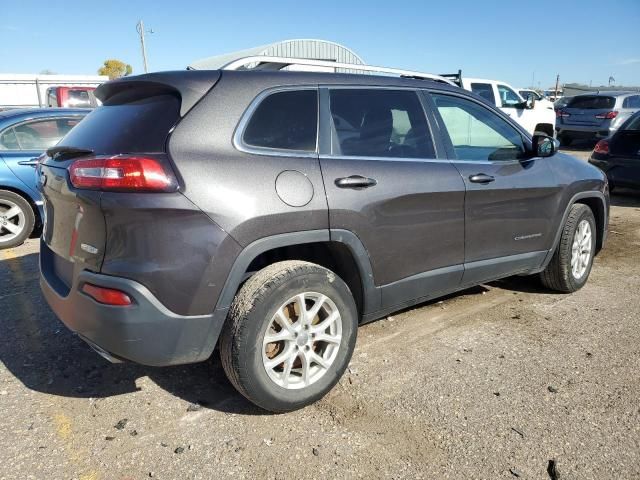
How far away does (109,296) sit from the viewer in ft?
7.63

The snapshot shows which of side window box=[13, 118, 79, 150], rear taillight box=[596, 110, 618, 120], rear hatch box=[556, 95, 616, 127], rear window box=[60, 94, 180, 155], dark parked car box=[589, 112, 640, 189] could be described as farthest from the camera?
rear hatch box=[556, 95, 616, 127]

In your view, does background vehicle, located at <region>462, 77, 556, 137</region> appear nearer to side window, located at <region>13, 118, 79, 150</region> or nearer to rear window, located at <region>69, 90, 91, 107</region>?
side window, located at <region>13, 118, 79, 150</region>

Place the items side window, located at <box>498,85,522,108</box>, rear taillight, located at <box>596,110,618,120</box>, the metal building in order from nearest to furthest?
side window, located at <box>498,85,522,108</box> → rear taillight, located at <box>596,110,618,120</box> → the metal building

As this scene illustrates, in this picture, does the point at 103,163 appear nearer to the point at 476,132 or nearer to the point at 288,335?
the point at 288,335

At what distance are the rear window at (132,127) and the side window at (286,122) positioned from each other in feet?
1.25

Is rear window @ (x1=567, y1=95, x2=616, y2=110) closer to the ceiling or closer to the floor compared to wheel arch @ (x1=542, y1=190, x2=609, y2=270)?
closer to the ceiling

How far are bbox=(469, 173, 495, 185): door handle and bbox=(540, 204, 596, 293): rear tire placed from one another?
1.13 meters

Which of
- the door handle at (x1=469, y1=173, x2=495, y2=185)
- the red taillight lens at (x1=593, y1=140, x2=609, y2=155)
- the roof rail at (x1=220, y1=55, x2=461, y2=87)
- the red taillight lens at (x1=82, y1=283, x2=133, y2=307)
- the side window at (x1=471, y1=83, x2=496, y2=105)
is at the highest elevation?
the side window at (x1=471, y1=83, x2=496, y2=105)

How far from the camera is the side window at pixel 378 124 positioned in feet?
9.66

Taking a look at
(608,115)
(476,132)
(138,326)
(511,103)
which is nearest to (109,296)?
(138,326)

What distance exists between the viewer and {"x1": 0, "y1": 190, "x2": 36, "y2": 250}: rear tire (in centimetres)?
604

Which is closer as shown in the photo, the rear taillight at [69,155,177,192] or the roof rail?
the rear taillight at [69,155,177,192]

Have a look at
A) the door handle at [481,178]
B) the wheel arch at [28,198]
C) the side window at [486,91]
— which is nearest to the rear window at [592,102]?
the side window at [486,91]

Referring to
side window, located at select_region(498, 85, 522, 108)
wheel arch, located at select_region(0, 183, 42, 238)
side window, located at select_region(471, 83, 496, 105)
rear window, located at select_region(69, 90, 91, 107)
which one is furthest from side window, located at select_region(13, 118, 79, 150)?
rear window, located at select_region(69, 90, 91, 107)
